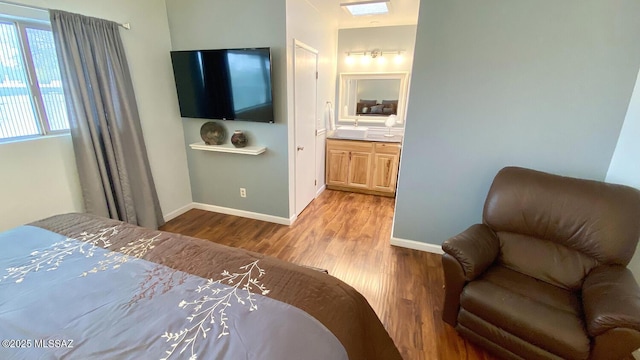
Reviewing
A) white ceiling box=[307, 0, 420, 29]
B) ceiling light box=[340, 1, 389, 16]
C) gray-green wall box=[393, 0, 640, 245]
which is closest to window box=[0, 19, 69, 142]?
white ceiling box=[307, 0, 420, 29]

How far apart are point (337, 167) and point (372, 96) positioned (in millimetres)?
1279

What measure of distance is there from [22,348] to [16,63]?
2.16m

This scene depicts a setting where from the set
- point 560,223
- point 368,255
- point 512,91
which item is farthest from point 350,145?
point 560,223

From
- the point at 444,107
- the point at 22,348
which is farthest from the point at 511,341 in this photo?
the point at 22,348

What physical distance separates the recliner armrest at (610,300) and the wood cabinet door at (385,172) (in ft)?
8.26

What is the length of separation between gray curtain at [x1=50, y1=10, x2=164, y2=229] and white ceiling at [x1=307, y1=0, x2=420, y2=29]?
2.13 m

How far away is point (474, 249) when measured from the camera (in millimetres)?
1655

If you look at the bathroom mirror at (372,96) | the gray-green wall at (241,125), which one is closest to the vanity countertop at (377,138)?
the bathroom mirror at (372,96)

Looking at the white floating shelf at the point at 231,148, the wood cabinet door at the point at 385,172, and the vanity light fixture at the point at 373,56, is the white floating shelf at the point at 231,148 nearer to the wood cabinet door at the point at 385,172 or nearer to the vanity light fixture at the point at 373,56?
the wood cabinet door at the point at 385,172

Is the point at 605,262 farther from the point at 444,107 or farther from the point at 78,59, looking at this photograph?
the point at 78,59

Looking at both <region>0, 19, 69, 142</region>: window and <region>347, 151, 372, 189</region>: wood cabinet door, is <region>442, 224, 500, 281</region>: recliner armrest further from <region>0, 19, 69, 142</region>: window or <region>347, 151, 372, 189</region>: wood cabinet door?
<region>0, 19, 69, 142</region>: window

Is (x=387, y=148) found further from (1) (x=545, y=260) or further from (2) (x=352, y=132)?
(1) (x=545, y=260)

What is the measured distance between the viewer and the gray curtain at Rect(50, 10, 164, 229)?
6.99ft

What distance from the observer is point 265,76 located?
265 centimetres
